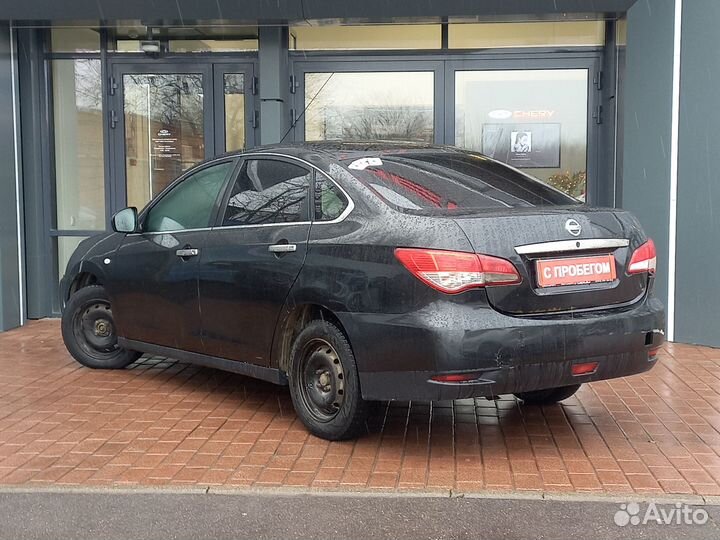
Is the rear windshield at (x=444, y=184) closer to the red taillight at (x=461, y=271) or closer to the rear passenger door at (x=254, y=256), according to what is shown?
the red taillight at (x=461, y=271)

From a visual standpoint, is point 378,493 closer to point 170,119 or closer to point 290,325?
point 290,325

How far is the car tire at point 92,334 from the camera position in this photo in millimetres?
7059

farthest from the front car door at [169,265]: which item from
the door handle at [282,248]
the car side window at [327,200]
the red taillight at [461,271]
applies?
the red taillight at [461,271]

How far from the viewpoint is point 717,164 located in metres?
7.86

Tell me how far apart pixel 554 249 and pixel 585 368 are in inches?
25.3

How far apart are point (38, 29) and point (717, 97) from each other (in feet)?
22.5

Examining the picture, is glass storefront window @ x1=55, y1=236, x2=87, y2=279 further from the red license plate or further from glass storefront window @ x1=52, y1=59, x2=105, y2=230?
the red license plate

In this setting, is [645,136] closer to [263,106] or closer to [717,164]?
[717,164]

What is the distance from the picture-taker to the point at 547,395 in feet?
19.3

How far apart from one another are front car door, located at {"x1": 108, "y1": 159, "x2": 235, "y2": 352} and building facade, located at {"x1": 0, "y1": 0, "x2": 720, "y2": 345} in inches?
111

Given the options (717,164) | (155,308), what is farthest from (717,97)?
(155,308)

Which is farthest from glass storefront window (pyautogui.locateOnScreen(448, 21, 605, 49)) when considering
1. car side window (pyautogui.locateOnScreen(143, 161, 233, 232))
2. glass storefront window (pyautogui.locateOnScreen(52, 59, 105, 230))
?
car side window (pyautogui.locateOnScreen(143, 161, 233, 232))

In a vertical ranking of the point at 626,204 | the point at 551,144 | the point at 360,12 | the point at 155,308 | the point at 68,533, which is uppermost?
the point at 360,12

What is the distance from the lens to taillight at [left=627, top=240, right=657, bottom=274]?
16.0ft
